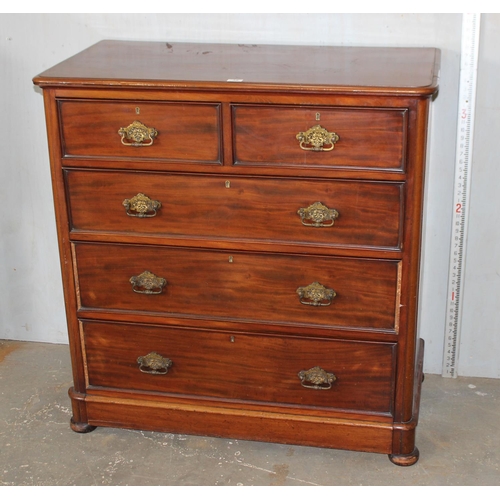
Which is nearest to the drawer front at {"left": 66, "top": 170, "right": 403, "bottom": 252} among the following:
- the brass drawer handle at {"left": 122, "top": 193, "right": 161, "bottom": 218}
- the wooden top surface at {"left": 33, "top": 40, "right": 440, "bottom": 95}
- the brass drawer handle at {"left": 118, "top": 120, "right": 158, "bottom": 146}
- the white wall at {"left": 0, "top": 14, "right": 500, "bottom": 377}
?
the brass drawer handle at {"left": 122, "top": 193, "right": 161, "bottom": 218}

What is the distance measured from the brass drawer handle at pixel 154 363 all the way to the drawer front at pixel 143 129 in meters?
0.70

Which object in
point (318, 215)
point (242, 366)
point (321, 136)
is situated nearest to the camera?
point (321, 136)

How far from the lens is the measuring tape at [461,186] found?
9.43 ft

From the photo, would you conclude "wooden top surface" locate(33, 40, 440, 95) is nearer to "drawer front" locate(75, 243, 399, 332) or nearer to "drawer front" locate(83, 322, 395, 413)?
"drawer front" locate(75, 243, 399, 332)

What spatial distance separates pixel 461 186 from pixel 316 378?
0.89 meters

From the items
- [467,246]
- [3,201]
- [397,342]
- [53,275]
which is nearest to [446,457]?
[397,342]

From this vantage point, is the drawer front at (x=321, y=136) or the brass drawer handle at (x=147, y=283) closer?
the drawer front at (x=321, y=136)

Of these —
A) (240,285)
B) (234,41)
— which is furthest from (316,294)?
(234,41)

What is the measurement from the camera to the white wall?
2920 millimetres

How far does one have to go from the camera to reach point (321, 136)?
2447 mm

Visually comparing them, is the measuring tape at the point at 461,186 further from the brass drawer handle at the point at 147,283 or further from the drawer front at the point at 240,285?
the brass drawer handle at the point at 147,283

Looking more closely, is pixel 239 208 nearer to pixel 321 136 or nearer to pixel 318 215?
pixel 318 215

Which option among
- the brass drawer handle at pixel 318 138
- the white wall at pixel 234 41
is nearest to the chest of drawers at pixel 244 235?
the brass drawer handle at pixel 318 138
